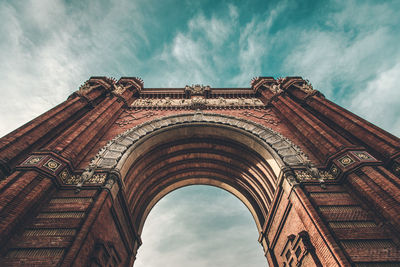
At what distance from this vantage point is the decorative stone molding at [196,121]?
7.99 meters

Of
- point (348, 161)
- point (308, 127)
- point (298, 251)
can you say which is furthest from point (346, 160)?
point (298, 251)

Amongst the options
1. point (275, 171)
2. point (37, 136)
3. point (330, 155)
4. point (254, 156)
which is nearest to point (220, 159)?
point (254, 156)

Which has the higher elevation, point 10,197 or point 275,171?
point 275,171

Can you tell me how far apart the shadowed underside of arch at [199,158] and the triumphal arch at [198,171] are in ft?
0.22

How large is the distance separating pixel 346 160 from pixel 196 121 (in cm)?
674

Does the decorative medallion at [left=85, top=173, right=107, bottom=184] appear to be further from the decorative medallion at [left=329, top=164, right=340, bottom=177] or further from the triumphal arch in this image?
the decorative medallion at [left=329, top=164, right=340, bottom=177]

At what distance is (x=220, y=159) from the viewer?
467 inches

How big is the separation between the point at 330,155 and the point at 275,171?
2.09m

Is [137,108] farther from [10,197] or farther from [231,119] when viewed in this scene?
[10,197]

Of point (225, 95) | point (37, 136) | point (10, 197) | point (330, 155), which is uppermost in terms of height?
point (225, 95)

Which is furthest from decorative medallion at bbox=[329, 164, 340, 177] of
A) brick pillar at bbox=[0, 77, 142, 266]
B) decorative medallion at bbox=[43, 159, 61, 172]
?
decorative medallion at bbox=[43, 159, 61, 172]

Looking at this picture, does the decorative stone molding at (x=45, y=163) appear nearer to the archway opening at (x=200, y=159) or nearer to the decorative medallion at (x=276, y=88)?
the archway opening at (x=200, y=159)

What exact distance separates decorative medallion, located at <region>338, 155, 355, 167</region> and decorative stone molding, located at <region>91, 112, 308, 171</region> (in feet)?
3.82

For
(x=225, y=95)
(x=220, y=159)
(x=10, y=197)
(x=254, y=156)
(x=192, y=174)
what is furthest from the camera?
(x=225, y=95)
